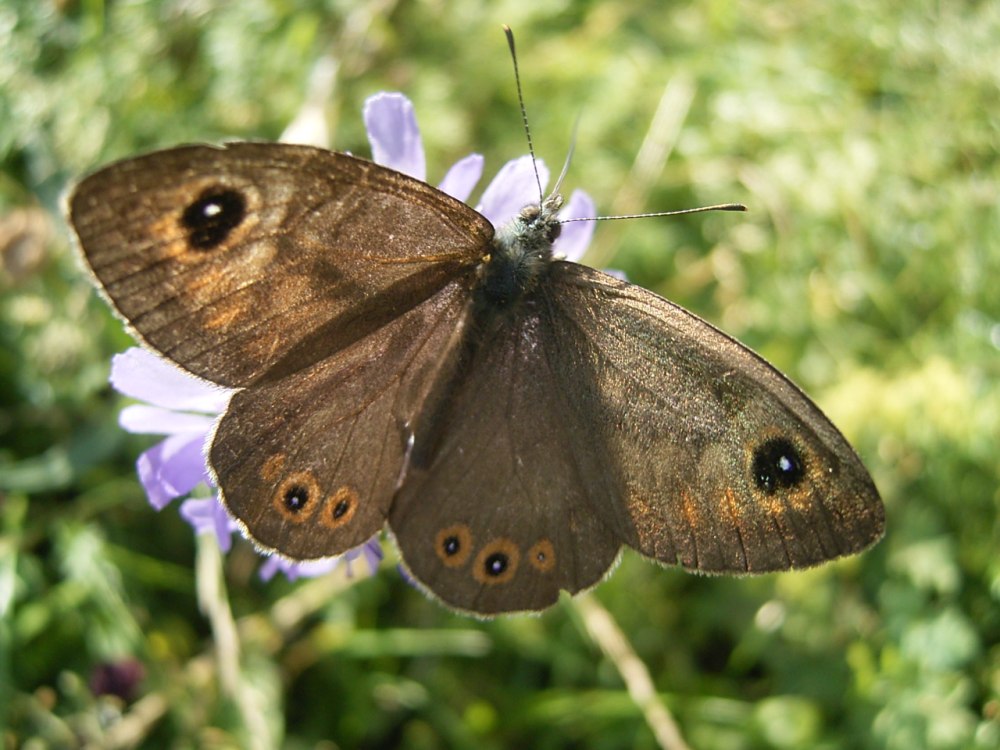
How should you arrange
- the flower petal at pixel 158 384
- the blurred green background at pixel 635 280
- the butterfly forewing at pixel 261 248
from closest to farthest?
the butterfly forewing at pixel 261 248, the flower petal at pixel 158 384, the blurred green background at pixel 635 280

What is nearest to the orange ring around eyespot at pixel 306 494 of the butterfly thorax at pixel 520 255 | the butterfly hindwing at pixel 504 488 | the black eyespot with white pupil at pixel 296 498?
the black eyespot with white pupil at pixel 296 498

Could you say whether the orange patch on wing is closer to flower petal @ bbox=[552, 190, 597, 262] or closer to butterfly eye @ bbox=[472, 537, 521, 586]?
butterfly eye @ bbox=[472, 537, 521, 586]

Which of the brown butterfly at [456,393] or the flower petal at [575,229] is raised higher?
the flower petal at [575,229]

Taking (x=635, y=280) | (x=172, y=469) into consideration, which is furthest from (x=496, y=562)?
(x=635, y=280)

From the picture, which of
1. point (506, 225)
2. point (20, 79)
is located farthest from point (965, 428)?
point (20, 79)

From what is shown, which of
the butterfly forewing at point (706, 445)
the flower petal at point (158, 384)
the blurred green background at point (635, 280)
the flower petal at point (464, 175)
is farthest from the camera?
the blurred green background at point (635, 280)

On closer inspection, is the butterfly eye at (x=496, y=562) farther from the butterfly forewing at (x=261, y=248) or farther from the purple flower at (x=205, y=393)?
the butterfly forewing at (x=261, y=248)

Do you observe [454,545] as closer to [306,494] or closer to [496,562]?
[496,562]
